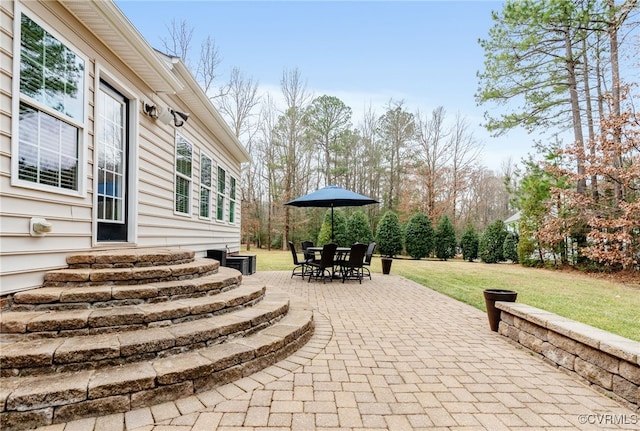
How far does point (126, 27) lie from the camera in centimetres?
330

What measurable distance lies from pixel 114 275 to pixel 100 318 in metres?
0.54

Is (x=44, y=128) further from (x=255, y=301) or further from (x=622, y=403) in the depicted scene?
(x=622, y=403)

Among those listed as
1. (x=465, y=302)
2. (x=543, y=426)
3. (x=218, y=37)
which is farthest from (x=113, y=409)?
(x=218, y=37)

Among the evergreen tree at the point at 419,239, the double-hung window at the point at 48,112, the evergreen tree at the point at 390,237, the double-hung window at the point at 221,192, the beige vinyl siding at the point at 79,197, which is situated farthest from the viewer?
the evergreen tree at the point at 390,237

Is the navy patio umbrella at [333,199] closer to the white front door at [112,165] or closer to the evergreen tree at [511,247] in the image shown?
the white front door at [112,165]

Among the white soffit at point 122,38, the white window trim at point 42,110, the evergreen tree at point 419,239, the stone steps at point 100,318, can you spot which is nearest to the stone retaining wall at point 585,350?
the stone steps at point 100,318

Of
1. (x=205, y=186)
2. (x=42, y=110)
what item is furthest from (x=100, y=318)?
(x=205, y=186)

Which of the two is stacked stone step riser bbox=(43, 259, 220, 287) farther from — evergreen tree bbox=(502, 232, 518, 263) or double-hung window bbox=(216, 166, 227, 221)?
evergreen tree bbox=(502, 232, 518, 263)

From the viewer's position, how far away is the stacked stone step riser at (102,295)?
2.43 meters

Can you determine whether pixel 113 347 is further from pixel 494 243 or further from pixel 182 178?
pixel 494 243

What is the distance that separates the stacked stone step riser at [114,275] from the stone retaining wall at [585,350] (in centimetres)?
354

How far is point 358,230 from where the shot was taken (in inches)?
627

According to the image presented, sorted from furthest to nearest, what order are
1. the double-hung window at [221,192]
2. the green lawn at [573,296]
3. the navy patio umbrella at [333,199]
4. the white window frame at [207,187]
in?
the double-hung window at [221,192] < the navy patio umbrella at [333,199] < the white window frame at [207,187] < the green lawn at [573,296]

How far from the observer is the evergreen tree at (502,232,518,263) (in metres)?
13.1
